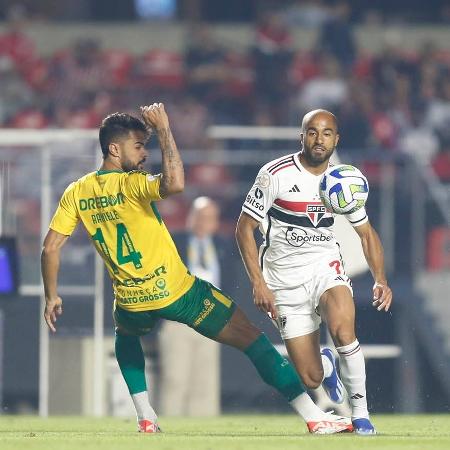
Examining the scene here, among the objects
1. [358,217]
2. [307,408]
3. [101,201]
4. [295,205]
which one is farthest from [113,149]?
[307,408]

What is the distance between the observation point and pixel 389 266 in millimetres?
15734

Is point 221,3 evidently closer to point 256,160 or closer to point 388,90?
point 388,90

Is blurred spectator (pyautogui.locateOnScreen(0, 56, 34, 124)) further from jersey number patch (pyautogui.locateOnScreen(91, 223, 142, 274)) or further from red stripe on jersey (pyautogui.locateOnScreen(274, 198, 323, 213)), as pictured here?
jersey number patch (pyautogui.locateOnScreen(91, 223, 142, 274))

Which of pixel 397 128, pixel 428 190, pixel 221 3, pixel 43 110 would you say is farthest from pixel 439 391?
pixel 221 3

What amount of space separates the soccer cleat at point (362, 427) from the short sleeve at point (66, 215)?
211 centimetres

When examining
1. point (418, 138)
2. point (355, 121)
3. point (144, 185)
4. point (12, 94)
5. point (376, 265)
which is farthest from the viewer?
point (12, 94)

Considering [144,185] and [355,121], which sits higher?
[355,121]

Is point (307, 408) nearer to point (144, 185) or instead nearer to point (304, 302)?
point (304, 302)

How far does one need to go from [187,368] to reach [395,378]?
2.02 m

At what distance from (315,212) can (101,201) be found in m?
1.40

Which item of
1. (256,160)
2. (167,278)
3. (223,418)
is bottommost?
(223,418)

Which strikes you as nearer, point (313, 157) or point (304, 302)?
point (313, 157)

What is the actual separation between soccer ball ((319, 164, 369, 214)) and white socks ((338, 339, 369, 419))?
Result: 882 millimetres

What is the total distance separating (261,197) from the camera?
33.2ft
